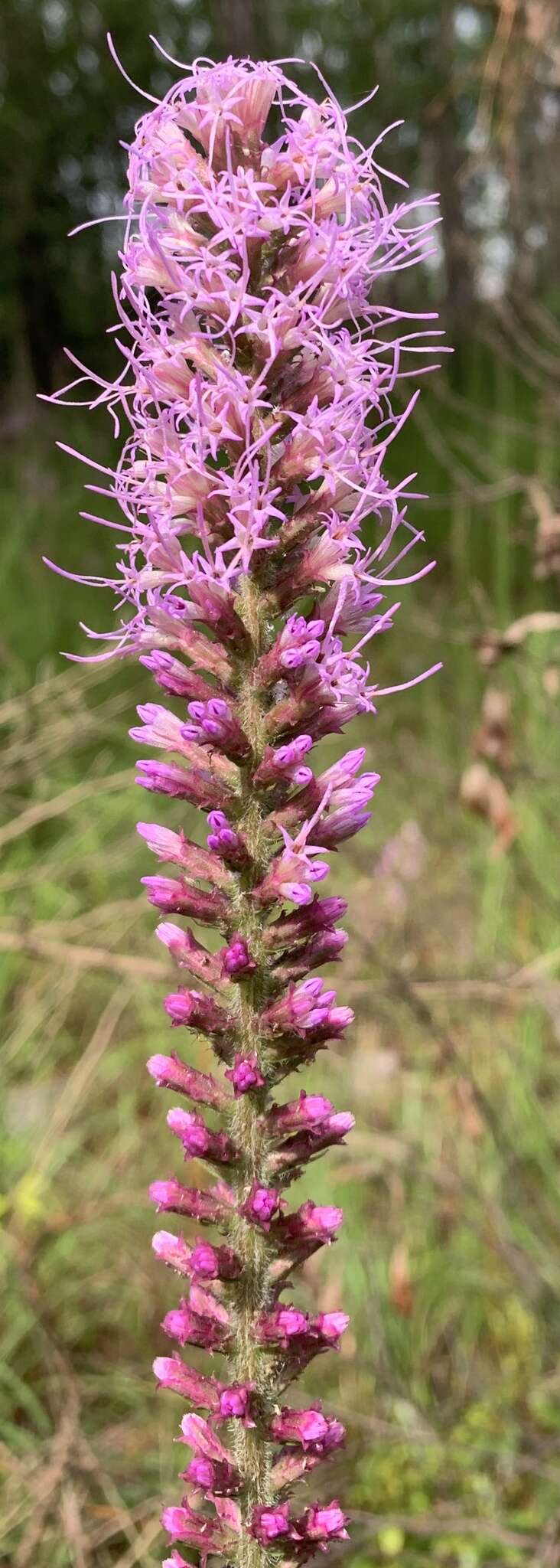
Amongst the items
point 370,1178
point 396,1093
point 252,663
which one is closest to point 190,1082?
point 252,663

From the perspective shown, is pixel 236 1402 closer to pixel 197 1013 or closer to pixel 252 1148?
pixel 252 1148

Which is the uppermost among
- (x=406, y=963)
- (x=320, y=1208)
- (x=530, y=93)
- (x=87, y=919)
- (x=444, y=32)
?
(x=444, y=32)

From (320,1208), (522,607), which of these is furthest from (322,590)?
(522,607)

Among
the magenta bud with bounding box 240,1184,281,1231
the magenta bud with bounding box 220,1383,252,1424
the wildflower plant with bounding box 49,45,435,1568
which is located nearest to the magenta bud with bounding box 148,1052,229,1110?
the wildflower plant with bounding box 49,45,435,1568

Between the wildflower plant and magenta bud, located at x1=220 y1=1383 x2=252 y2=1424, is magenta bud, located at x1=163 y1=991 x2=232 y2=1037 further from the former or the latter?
magenta bud, located at x1=220 y1=1383 x2=252 y2=1424

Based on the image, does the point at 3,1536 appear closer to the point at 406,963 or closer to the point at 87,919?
the point at 87,919
